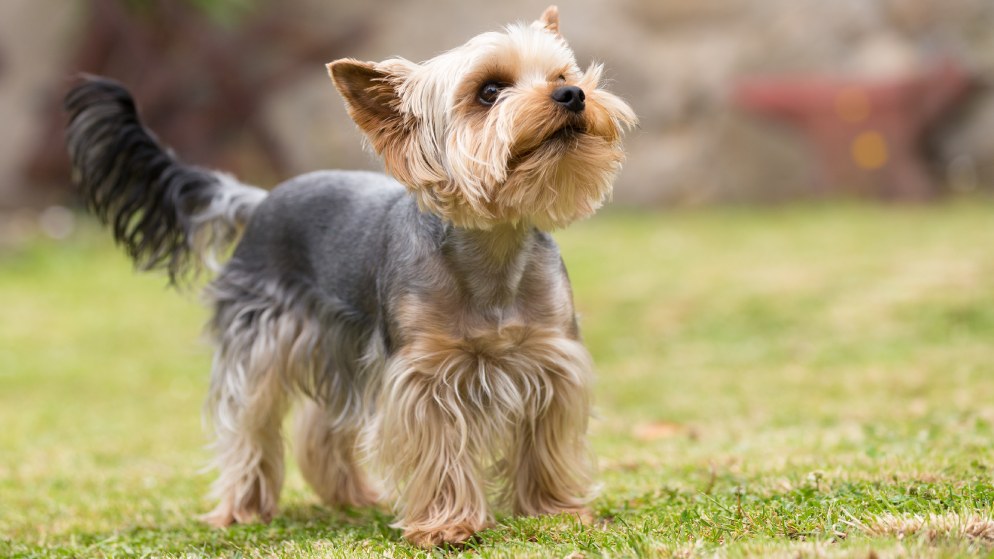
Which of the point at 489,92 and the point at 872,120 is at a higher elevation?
the point at 872,120

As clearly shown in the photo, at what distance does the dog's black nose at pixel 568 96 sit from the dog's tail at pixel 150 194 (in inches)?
87.6

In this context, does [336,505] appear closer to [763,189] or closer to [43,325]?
[43,325]

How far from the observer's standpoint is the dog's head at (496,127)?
4.36 metres

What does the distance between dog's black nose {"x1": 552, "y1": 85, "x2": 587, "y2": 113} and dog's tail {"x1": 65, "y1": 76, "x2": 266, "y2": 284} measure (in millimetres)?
2226

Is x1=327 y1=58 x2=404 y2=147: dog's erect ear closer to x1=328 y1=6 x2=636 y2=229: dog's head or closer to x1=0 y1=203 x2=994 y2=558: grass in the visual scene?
x1=328 y1=6 x2=636 y2=229: dog's head

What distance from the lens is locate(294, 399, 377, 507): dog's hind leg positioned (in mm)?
5883

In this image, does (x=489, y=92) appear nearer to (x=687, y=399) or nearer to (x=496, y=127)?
(x=496, y=127)

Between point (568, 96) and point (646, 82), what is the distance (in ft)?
42.6

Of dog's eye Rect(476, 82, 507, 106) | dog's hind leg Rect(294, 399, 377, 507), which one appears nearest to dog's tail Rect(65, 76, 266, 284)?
dog's hind leg Rect(294, 399, 377, 507)

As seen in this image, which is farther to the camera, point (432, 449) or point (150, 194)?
point (150, 194)

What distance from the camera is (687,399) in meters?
8.58

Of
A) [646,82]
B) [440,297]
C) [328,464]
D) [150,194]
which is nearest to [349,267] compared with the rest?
[440,297]

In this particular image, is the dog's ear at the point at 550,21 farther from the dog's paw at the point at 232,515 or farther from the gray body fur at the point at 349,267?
the dog's paw at the point at 232,515

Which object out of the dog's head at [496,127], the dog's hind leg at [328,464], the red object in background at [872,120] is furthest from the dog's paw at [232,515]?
the red object in background at [872,120]
